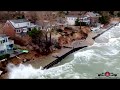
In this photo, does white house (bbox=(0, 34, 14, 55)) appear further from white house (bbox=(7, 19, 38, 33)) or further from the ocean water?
white house (bbox=(7, 19, 38, 33))

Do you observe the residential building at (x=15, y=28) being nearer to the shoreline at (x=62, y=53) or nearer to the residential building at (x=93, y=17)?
the shoreline at (x=62, y=53)

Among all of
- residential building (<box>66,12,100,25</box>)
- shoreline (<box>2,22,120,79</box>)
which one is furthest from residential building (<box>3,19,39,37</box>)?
residential building (<box>66,12,100,25</box>)

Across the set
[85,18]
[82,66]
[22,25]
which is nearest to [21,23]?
[22,25]

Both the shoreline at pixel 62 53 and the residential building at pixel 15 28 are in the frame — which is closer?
the shoreline at pixel 62 53

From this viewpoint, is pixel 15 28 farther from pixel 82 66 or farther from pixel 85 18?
pixel 85 18

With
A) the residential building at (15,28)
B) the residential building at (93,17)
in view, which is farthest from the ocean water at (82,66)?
the residential building at (93,17)

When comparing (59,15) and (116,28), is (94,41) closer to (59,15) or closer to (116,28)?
(59,15)
